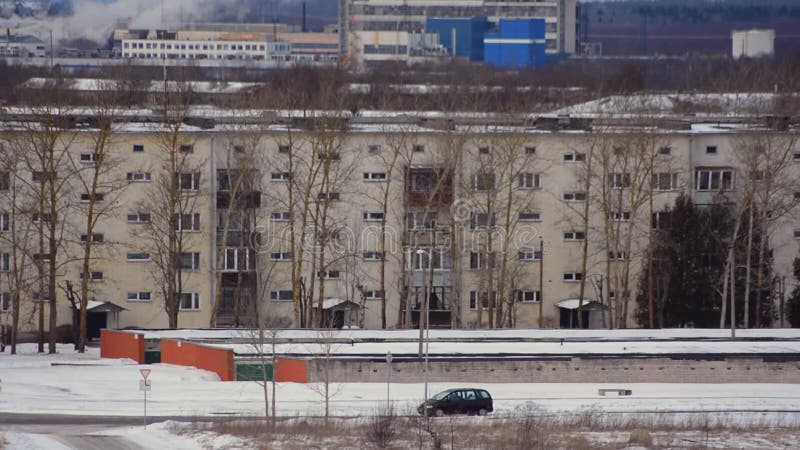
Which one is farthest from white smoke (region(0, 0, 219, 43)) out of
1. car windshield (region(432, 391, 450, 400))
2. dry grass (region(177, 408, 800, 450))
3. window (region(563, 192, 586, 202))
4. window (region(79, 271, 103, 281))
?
dry grass (region(177, 408, 800, 450))

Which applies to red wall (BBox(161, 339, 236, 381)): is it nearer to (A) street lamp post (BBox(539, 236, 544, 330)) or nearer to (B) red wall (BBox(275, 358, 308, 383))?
(B) red wall (BBox(275, 358, 308, 383))

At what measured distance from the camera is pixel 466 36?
168750mm

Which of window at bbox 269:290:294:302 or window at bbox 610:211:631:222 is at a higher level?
window at bbox 610:211:631:222

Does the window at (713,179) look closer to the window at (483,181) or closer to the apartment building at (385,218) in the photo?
the apartment building at (385,218)

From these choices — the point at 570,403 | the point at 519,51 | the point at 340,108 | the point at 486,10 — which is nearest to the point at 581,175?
the point at 340,108

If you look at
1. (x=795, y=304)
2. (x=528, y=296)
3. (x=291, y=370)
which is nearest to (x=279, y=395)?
(x=291, y=370)

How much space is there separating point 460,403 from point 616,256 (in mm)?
16458

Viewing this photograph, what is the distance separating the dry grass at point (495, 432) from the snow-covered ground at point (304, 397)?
0.96m

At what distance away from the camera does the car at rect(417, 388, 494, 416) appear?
29.5m

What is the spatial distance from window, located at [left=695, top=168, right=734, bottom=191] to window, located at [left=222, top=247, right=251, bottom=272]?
1518 centimetres

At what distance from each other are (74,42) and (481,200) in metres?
135

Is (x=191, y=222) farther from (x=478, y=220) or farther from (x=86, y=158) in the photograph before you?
(x=478, y=220)

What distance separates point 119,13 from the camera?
198 m

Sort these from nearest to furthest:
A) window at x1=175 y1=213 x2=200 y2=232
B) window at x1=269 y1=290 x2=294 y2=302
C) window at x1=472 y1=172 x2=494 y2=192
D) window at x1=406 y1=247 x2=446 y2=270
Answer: window at x1=406 y1=247 x2=446 y2=270
window at x1=472 y1=172 x2=494 y2=192
window at x1=175 y1=213 x2=200 y2=232
window at x1=269 y1=290 x2=294 y2=302
